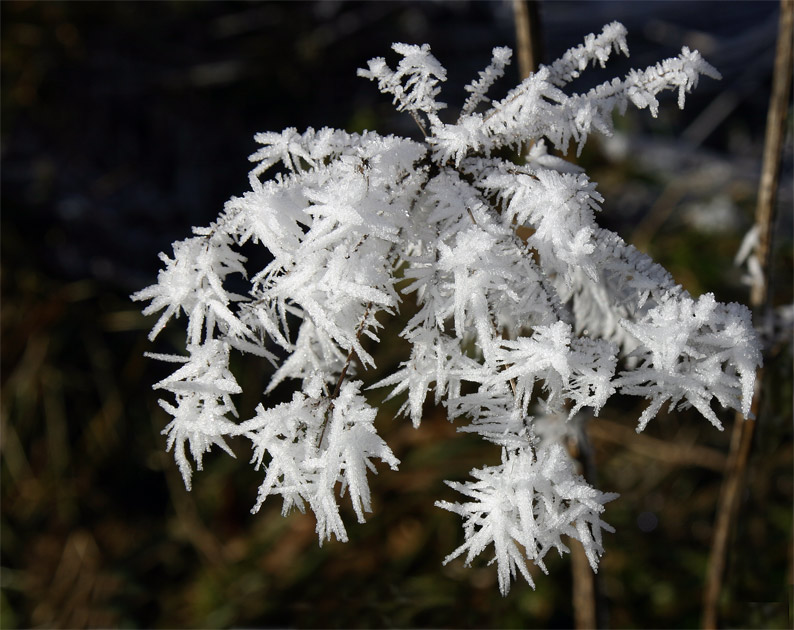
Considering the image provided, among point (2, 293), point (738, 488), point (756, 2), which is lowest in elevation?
point (738, 488)

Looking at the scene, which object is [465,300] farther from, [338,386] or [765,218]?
[765,218]

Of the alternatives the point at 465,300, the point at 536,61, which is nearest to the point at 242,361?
the point at 536,61

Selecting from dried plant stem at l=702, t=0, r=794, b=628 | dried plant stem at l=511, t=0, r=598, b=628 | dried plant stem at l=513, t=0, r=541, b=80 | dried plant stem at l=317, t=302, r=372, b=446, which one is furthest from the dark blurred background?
dried plant stem at l=317, t=302, r=372, b=446

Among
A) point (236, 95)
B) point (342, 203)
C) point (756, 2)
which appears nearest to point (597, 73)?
point (756, 2)

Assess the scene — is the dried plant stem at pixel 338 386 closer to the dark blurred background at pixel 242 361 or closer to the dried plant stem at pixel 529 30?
the dried plant stem at pixel 529 30

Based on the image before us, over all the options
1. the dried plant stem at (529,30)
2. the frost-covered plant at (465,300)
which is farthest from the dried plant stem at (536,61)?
the frost-covered plant at (465,300)

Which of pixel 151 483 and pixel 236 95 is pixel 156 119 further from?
pixel 151 483
